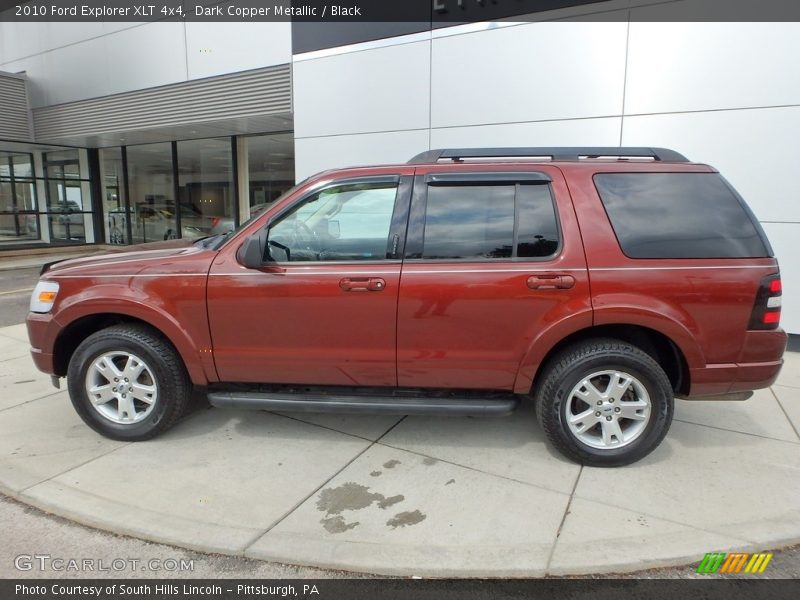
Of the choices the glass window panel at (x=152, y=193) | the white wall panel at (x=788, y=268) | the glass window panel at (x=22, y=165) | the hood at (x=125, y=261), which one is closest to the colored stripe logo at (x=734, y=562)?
the hood at (x=125, y=261)

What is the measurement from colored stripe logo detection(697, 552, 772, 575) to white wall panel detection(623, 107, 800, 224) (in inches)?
193

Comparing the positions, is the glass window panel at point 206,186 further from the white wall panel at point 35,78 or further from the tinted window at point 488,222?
the tinted window at point 488,222

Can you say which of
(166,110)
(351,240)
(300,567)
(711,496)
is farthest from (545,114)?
(166,110)

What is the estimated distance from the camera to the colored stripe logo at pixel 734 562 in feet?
8.32

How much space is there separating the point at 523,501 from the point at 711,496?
116 centimetres

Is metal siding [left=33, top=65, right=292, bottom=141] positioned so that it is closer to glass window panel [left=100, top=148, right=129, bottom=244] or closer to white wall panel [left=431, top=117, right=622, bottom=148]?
glass window panel [left=100, top=148, right=129, bottom=244]

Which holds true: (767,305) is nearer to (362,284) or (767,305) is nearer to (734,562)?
(734,562)

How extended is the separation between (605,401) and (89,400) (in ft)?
11.7

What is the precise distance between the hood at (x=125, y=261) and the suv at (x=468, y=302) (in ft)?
0.07

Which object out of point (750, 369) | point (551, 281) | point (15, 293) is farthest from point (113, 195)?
point (750, 369)

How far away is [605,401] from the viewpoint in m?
3.27

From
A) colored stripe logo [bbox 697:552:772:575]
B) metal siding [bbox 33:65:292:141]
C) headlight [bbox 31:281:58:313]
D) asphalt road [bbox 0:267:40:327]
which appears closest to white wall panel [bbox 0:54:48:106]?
metal siding [bbox 33:65:292:141]

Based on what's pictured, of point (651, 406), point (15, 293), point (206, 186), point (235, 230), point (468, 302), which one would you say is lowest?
point (15, 293)

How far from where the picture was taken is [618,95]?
22.0 ft
